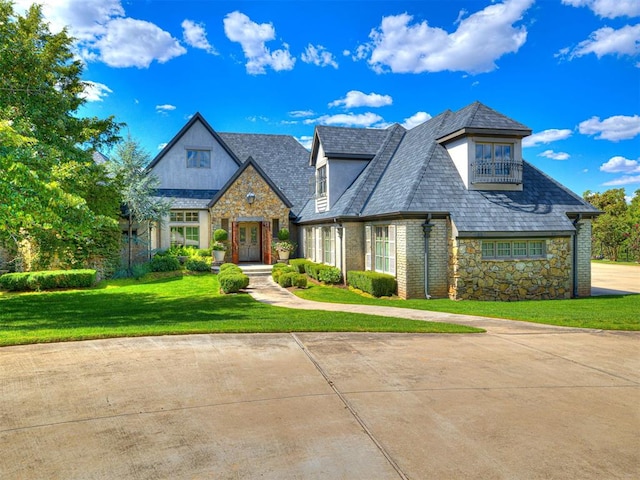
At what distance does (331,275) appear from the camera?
18.3 metres

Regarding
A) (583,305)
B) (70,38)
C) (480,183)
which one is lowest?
(583,305)

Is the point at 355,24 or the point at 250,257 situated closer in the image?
the point at 355,24

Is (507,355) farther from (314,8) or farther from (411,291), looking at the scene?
(314,8)

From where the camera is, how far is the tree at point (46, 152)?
28.5 feet

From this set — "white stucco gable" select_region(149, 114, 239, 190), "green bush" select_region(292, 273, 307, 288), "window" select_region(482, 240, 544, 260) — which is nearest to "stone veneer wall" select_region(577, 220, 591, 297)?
"window" select_region(482, 240, 544, 260)

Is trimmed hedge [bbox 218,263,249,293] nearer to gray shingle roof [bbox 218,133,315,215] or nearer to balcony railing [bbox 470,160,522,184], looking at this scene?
balcony railing [bbox 470,160,522,184]

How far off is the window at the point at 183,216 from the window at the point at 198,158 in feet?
11.1

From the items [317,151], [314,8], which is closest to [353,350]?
[314,8]

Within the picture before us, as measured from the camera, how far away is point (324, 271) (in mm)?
18484

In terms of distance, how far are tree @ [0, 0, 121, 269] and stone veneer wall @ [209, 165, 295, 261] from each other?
573 centimetres

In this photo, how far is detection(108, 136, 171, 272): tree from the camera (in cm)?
2233

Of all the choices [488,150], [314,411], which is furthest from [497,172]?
[314,411]

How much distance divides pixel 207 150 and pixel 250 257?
735 centimetres

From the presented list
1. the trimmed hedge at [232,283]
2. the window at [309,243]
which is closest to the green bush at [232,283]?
the trimmed hedge at [232,283]
